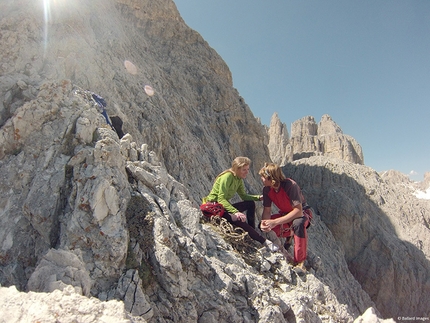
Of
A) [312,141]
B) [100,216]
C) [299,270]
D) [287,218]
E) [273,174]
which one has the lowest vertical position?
[299,270]

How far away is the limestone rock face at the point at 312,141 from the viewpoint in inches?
1911

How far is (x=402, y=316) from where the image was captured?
18.5m

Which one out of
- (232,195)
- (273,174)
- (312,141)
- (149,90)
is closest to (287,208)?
(273,174)

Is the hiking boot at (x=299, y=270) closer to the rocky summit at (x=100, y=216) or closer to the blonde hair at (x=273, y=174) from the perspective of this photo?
the rocky summit at (x=100, y=216)

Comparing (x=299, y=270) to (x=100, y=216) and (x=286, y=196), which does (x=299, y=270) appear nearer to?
(x=286, y=196)

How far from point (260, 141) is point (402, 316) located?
14.2 meters

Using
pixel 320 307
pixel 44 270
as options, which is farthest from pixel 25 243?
pixel 320 307

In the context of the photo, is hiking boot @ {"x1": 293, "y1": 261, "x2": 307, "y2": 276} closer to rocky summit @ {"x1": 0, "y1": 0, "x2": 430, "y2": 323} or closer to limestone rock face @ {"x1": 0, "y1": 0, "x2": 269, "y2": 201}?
rocky summit @ {"x1": 0, "y1": 0, "x2": 430, "y2": 323}

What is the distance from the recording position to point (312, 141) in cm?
5247

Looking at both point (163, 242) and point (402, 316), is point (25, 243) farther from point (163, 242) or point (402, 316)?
point (402, 316)

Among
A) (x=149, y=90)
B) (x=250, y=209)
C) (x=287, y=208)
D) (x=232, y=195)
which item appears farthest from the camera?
(x=149, y=90)

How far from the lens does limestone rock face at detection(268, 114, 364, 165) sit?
4853cm

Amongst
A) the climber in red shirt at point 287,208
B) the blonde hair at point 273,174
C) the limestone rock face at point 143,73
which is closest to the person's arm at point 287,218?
the climber in red shirt at point 287,208

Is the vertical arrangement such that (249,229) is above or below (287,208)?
below
